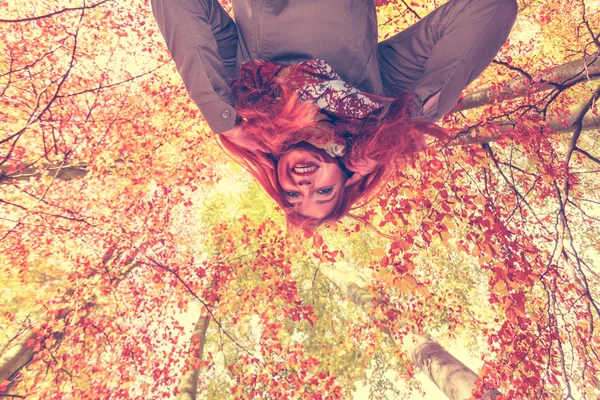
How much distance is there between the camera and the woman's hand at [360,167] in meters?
1.65

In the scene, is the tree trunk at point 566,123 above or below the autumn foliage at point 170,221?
above

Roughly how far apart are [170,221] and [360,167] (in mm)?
8582

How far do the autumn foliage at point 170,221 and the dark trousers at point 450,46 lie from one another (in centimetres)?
218

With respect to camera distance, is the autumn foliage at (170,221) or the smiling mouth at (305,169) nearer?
the smiling mouth at (305,169)

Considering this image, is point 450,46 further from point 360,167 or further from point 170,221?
point 170,221

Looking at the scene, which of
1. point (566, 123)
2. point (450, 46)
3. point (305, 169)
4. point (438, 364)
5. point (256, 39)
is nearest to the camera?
point (450, 46)

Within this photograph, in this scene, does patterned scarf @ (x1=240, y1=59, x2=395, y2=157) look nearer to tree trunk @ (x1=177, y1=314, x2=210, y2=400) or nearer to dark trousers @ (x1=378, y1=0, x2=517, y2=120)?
dark trousers @ (x1=378, y1=0, x2=517, y2=120)

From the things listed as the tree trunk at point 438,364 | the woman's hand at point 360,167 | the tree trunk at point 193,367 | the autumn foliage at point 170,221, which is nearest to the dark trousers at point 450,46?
the woman's hand at point 360,167

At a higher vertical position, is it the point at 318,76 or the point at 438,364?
the point at 318,76

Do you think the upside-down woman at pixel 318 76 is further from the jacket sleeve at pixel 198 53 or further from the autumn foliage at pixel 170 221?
the autumn foliage at pixel 170 221

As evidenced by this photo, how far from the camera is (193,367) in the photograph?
6566mm

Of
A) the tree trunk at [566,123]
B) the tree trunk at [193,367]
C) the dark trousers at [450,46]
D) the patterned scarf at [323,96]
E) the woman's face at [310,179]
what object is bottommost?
the tree trunk at [193,367]

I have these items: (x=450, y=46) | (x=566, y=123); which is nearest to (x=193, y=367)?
(x=450, y=46)

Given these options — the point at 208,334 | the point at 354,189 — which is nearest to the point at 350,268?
the point at 208,334
